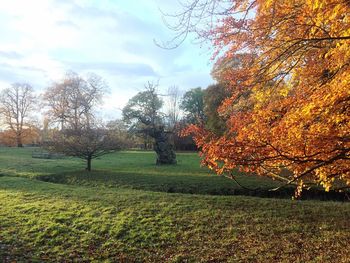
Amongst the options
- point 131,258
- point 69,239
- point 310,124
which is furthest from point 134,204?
point 310,124

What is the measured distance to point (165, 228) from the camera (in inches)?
321

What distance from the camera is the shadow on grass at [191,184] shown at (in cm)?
1270

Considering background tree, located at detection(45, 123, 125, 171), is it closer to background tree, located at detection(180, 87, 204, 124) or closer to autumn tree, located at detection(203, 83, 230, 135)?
autumn tree, located at detection(203, 83, 230, 135)

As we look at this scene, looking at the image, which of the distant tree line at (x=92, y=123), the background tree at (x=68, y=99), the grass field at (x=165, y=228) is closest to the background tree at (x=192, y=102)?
the distant tree line at (x=92, y=123)

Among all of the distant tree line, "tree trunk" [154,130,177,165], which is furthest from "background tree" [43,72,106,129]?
"tree trunk" [154,130,177,165]

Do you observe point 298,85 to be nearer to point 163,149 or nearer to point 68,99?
point 163,149

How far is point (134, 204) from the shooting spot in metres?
10.6

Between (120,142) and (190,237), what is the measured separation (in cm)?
1434

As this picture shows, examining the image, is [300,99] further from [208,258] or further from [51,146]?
[51,146]

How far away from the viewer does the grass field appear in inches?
259

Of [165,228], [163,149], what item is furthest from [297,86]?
[163,149]

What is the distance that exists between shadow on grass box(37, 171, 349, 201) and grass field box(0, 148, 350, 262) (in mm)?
2110

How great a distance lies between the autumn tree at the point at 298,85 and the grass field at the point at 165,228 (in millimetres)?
2001

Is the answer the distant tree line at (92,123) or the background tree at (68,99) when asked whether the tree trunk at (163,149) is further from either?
the background tree at (68,99)
